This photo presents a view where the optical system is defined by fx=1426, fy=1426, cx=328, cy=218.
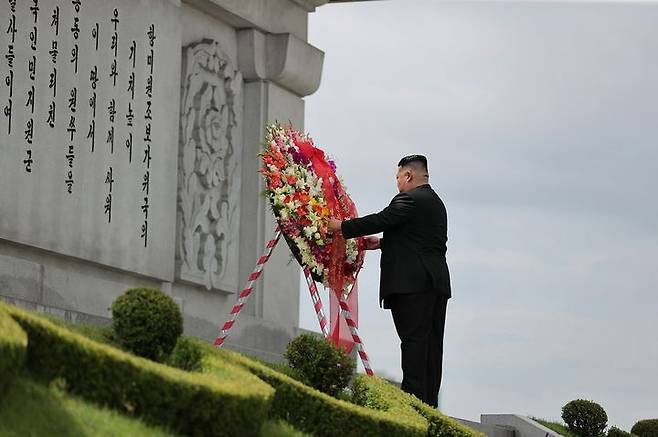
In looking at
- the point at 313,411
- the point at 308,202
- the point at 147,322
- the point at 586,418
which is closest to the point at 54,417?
the point at 147,322

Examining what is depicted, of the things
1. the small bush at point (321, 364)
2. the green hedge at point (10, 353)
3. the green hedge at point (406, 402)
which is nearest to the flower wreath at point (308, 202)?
the green hedge at point (406, 402)

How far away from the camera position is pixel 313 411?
23.0ft

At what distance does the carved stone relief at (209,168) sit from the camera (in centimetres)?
1216

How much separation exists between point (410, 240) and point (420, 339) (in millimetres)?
663

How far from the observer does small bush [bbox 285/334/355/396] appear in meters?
7.81

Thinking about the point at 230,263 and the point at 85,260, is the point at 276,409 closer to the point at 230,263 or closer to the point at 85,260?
the point at 85,260

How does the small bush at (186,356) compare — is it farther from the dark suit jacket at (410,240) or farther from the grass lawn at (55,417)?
the dark suit jacket at (410,240)

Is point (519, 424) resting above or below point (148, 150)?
below

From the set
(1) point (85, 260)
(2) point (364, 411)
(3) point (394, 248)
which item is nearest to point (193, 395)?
(2) point (364, 411)

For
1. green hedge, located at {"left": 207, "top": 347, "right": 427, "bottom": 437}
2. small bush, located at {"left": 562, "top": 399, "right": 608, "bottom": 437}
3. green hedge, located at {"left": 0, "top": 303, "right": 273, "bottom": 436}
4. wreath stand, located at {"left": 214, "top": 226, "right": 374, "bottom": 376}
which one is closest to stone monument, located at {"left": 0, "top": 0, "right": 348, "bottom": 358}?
wreath stand, located at {"left": 214, "top": 226, "right": 374, "bottom": 376}

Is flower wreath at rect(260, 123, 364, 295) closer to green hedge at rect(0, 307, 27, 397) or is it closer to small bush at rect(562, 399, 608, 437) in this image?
small bush at rect(562, 399, 608, 437)

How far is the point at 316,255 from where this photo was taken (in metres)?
9.17

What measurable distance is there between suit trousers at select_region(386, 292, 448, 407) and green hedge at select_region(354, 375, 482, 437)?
0.38 m

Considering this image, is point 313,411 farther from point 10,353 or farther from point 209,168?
point 209,168
